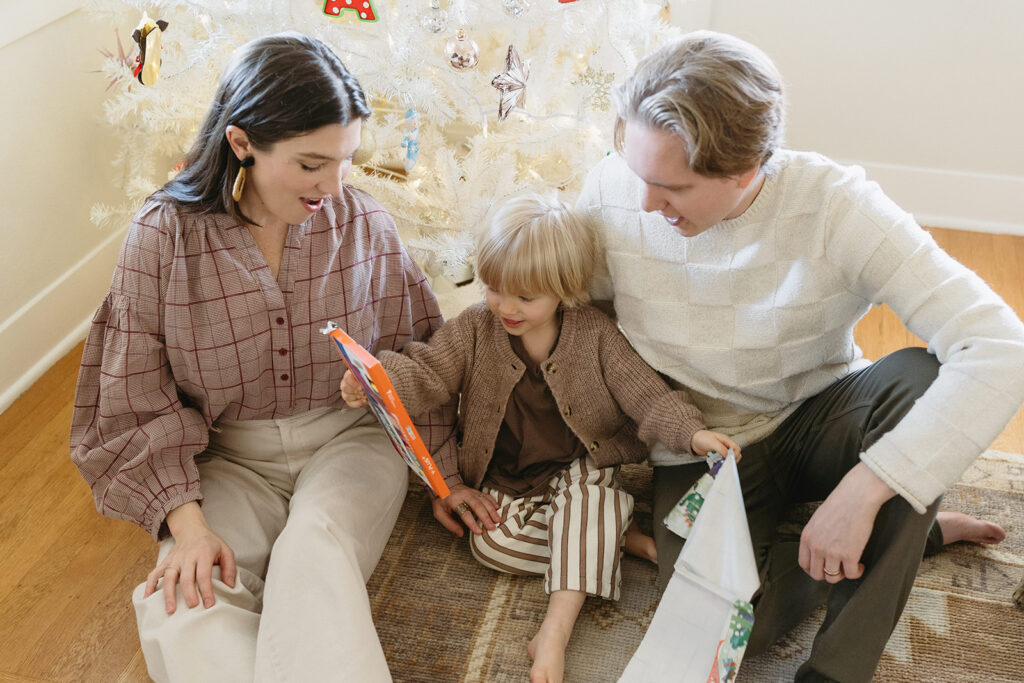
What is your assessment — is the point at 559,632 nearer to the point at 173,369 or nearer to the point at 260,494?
the point at 260,494

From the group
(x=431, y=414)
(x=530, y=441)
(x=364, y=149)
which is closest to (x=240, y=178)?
(x=364, y=149)

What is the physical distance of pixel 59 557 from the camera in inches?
61.6

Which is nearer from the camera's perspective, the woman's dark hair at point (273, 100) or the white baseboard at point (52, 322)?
the woman's dark hair at point (273, 100)

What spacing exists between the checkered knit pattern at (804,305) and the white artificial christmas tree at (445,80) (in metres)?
0.33

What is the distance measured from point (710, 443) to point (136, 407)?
80 centimetres

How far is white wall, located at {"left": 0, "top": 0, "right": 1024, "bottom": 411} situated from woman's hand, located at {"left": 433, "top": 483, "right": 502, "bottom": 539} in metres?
0.99

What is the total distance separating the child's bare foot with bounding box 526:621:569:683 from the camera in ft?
4.29

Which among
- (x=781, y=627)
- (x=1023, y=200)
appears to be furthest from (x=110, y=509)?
(x=1023, y=200)

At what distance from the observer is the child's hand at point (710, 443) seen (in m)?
1.29

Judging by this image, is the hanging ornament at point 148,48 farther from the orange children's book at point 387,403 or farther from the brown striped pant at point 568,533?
the brown striped pant at point 568,533

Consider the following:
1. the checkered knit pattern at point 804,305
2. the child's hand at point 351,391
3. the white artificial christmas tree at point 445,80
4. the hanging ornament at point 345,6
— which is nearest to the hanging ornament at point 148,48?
the white artificial christmas tree at point 445,80

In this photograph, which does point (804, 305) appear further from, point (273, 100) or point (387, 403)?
point (273, 100)

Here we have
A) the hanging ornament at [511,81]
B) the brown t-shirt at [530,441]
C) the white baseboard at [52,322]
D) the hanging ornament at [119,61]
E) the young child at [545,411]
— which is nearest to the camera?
the young child at [545,411]

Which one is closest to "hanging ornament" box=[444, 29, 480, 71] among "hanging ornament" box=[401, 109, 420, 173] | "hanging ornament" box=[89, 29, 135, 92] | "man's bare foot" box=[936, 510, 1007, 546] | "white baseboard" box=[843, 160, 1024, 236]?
"hanging ornament" box=[401, 109, 420, 173]
